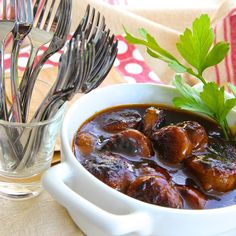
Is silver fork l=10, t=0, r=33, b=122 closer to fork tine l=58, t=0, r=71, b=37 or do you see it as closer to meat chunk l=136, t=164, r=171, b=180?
fork tine l=58, t=0, r=71, b=37

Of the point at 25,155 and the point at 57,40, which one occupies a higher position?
the point at 57,40

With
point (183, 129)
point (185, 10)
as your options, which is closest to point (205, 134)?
point (183, 129)

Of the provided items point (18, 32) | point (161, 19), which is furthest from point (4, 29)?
point (161, 19)

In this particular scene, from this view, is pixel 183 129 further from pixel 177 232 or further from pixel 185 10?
pixel 185 10

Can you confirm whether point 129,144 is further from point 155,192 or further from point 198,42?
point 198,42

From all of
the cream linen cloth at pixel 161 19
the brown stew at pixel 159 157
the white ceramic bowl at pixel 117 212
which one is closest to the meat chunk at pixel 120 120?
the brown stew at pixel 159 157

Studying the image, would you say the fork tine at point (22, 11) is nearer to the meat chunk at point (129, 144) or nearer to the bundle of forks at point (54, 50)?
the bundle of forks at point (54, 50)
